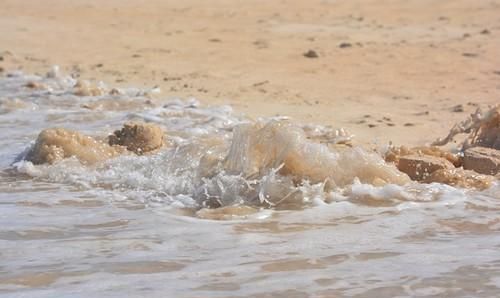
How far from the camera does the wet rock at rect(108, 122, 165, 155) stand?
5820mm

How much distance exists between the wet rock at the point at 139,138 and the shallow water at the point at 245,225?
150mm

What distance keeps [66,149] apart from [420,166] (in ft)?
6.35

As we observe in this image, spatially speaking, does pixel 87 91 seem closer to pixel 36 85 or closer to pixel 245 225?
pixel 36 85

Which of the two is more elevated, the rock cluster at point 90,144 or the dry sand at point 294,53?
the dry sand at point 294,53

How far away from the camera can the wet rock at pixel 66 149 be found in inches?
221

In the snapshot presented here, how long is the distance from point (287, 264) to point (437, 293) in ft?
1.95

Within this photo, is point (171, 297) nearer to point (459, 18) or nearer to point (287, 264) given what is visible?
point (287, 264)

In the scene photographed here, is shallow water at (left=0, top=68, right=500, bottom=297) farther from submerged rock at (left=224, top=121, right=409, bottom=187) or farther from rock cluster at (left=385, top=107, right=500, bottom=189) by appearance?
rock cluster at (left=385, top=107, right=500, bottom=189)

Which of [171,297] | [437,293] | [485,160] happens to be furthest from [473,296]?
[485,160]

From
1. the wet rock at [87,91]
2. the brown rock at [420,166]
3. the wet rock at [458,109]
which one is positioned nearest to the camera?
the brown rock at [420,166]

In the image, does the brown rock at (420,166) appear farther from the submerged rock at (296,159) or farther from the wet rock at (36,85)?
the wet rock at (36,85)

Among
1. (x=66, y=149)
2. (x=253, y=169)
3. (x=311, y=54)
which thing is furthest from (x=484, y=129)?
(x=311, y=54)

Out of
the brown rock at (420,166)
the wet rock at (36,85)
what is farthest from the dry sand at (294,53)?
the brown rock at (420,166)

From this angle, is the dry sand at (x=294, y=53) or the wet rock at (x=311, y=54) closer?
the dry sand at (x=294, y=53)
